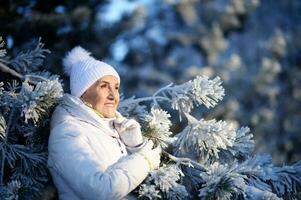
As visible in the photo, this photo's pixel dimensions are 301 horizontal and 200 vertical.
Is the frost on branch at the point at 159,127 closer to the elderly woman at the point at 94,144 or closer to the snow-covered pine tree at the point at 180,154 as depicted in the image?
the snow-covered pine tree at the point at 180,154

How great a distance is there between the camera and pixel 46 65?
4.17 metres

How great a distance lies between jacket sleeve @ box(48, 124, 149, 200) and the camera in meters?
1.95

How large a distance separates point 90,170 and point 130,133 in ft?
1.31


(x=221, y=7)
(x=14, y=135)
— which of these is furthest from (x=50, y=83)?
(x=221, y=7)

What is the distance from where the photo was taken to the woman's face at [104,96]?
7.75 feet

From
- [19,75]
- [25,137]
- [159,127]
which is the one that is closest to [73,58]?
[19,75]

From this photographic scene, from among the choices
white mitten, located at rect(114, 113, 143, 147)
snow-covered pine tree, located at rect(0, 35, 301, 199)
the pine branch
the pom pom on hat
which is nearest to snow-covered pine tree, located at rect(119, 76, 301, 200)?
snow-covered pine tree, located at rect(0, 35, 301, 199)

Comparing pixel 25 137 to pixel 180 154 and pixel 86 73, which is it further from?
pixel 180 154

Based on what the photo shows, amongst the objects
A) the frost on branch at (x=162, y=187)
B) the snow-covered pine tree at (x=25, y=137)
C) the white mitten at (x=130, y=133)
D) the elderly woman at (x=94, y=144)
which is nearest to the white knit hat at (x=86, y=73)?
the elderly woman at (x=94, y=144)

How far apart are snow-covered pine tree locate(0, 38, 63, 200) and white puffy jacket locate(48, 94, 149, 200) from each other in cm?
11

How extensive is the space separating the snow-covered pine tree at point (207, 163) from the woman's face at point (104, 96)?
0.68 feet

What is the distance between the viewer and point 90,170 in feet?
6.50

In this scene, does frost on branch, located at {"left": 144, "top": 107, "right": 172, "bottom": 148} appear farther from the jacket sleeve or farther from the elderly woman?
the jacket sleeve

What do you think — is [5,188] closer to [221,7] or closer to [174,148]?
[174,148]
